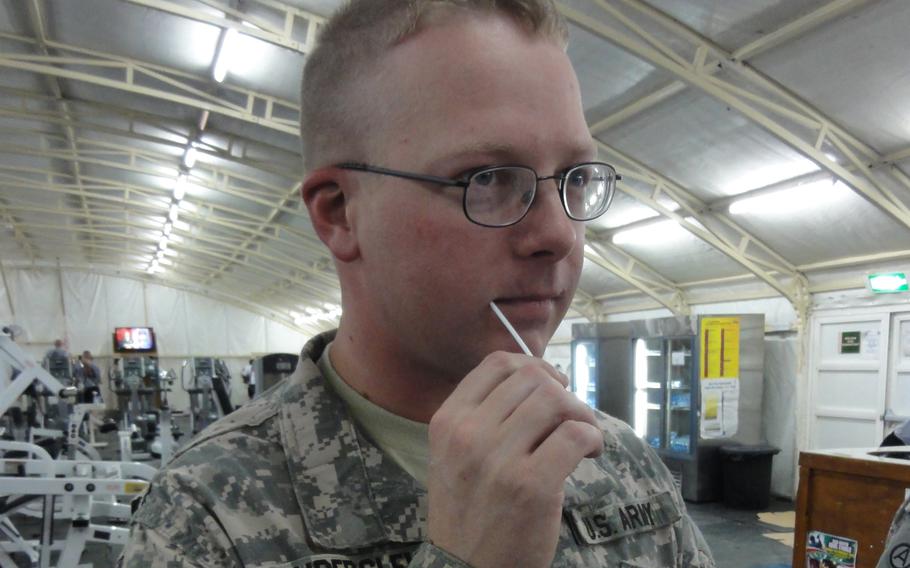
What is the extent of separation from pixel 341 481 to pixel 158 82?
8.98 meters

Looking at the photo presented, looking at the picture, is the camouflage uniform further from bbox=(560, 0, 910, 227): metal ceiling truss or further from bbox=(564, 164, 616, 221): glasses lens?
bbox=(560, 0, 910, 227): metal ceiling truss

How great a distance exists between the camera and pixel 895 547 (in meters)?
1.69

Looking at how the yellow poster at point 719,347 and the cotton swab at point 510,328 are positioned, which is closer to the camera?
the cotton swab at point 510,328

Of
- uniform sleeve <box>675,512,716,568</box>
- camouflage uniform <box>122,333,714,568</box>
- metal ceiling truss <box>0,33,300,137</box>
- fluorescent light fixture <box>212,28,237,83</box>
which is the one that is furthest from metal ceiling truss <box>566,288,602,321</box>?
camouflage uniform <box>122,333,714,568</box>

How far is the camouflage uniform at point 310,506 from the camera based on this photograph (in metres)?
0.76

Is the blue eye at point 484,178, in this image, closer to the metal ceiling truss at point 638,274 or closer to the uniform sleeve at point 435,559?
the uniform sleeve at point 435,559

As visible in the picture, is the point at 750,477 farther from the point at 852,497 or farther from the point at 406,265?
the point at 406,265

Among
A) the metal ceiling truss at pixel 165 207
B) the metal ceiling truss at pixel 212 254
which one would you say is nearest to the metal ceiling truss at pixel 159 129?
the metal ceiling truss at pixel 165 207

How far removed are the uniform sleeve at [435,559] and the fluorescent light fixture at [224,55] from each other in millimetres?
6617

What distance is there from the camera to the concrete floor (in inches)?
205

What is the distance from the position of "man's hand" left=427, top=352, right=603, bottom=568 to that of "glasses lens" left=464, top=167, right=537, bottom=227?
214 millimetres

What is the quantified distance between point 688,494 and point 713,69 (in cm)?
492

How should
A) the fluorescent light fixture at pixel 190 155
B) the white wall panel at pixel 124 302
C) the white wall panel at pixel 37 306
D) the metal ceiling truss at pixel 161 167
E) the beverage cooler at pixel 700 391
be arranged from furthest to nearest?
the white wall panel at pixel 124 302, the white wall panel at pixel 37 306, the metal ceiling truss at pixel 161 167, the fluorescent light fixture at pixel 190 155, the beverage cooler at pixel 700 391

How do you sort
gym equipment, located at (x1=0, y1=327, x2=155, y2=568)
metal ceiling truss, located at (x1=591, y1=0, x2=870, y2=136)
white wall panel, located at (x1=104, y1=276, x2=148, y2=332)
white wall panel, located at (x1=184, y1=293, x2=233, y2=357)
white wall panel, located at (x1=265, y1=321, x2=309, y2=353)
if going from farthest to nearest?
white wall panel, located at (x1=265, y1=321, x2=309, y2=353)
white wall panel, located at (x1=184, y1=293, x2=233, y2=357)
white wall panel, located at (x1=104, y1=276, x2=148, y2=332)
metal ceiling truss, located at (x1=591, y1=0, x2=870, y2=136)
gym equipment, located at (x1=0, y1=327, x2=155, y2=568)
